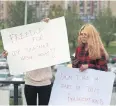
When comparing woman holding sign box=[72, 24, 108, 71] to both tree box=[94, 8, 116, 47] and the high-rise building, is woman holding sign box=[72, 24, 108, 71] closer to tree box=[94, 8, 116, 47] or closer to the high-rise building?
tree box=[94, 8, 116, 47]

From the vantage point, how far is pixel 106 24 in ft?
27.7

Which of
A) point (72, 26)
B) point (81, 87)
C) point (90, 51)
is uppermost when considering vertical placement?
point (90, 51)

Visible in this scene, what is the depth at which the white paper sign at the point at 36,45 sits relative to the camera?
315 centimetres

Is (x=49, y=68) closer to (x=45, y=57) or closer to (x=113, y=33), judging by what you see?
(x=45, y=57)

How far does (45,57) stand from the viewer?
10.4ft

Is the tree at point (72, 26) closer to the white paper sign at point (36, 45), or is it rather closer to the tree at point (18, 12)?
the tree at point (18, 12)

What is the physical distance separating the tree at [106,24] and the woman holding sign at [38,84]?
4051 mm

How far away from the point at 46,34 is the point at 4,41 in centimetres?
39

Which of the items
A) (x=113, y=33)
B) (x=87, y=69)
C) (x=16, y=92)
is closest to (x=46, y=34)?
(x=87, y=69)

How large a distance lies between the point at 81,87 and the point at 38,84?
0.40 m

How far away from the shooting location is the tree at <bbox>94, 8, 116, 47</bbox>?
7.39 meters

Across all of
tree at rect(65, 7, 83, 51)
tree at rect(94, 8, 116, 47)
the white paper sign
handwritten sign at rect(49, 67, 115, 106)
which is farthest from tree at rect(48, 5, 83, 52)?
handwritten sign at rect(49, 67, 115, 106)

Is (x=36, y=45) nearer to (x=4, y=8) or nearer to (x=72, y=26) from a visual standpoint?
(x=72, y=26)

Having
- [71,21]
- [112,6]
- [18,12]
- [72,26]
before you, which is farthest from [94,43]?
[112,6]
